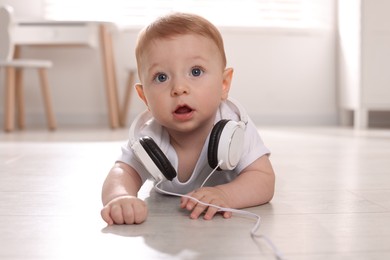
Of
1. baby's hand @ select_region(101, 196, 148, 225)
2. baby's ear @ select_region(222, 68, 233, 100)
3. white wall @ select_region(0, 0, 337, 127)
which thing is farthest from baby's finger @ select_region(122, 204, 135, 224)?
white wall @ select_region(0, 0, 337, 127)

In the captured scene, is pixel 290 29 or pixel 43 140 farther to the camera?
pixel 290 29

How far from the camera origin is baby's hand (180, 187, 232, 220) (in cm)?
82

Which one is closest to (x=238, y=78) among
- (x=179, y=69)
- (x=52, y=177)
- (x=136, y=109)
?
(x=136, y=109)

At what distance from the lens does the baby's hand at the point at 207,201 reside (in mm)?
819

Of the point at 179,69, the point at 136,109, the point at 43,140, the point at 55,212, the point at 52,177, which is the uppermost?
the point at 179,69

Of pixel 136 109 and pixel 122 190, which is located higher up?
pixel 122 190

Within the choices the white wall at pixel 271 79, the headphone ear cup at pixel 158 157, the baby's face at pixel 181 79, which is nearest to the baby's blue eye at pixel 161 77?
the baby's face at pixel 181 79

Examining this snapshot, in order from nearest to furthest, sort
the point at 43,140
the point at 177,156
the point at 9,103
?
the point at 177,156 → the point at 43,140 → the point at 9,103

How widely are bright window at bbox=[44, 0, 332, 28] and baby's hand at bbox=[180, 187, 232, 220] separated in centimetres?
312

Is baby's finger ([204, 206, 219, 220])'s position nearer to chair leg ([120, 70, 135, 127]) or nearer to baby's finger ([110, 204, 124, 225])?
baby's finger ([110, 204, 124, 225])

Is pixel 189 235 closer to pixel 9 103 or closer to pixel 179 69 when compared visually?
pixel 179 69

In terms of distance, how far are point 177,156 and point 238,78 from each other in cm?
296

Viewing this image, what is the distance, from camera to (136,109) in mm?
3895

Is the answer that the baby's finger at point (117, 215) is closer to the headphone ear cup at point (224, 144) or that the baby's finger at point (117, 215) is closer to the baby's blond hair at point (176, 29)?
the headphone ear cup at point (224, 144)
